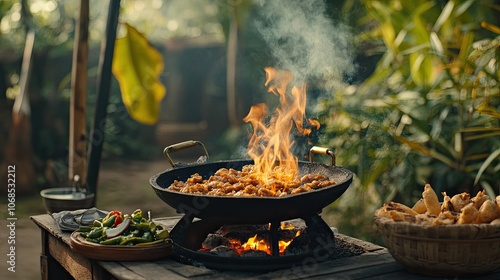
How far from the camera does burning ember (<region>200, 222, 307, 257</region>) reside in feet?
10.8

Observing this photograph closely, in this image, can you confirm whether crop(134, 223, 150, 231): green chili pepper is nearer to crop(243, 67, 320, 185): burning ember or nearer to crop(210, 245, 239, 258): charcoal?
crop(210, 245, 239, 258): charcoal

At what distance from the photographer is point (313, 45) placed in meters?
6.95

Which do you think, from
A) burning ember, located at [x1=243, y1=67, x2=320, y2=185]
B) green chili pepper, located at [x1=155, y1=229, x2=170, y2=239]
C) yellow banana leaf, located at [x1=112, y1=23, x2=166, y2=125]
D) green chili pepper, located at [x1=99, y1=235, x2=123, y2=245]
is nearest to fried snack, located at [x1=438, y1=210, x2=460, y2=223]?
burning ember, located at [x1=243, y1=67, x2=320, y2=185]

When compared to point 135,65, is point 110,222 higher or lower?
lower

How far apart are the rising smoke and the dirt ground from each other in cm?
247

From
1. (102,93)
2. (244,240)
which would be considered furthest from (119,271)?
(102,93)

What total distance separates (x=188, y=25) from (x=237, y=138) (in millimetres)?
5896

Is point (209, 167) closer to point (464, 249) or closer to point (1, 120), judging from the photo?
point (464, 249)

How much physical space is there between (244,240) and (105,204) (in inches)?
225

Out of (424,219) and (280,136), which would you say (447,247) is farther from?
(280,136)

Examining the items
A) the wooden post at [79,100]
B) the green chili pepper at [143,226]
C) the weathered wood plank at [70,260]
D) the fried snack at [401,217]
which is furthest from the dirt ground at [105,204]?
the fried snack at [401,217]

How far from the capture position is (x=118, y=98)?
12.1 meters

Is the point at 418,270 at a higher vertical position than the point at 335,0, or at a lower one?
lower

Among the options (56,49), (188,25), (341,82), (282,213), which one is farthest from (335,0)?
(188,25)
